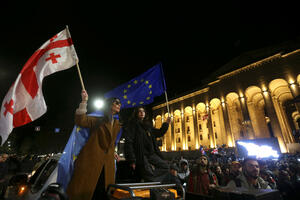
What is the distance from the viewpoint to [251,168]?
3.15 m

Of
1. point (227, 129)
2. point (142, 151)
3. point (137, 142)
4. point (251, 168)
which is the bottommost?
point (251, 168)

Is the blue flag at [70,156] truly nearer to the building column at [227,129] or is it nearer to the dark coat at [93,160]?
the dark coat at [93,160]

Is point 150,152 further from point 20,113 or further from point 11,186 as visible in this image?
point 11,186

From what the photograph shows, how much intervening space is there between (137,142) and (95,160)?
1.46 m

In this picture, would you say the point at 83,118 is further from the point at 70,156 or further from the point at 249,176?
the point at 249,176

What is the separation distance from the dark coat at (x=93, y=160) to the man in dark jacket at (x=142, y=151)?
35.2 inches

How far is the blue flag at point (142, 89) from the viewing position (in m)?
5.57

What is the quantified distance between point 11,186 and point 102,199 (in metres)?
3.29

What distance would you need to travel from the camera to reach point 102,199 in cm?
217

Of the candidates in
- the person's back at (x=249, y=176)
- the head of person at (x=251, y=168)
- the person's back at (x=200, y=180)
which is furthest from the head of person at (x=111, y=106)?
the person's back at (x=200, y=180)

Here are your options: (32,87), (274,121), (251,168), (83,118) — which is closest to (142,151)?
(83,118)

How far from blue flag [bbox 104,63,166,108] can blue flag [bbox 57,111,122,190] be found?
2.83 m

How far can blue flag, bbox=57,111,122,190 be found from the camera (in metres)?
2.28

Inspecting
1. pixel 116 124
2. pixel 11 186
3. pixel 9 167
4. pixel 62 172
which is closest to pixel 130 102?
pixel 116 124
